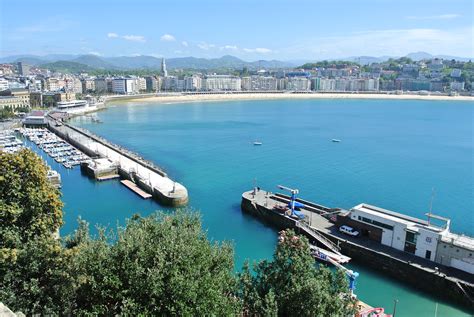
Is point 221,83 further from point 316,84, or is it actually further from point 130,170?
point 130,170

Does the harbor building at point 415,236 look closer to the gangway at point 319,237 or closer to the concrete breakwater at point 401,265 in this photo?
the concrete breakwater at point 401,265

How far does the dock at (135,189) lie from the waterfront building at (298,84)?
134m

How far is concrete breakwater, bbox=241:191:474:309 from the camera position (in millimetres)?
16484

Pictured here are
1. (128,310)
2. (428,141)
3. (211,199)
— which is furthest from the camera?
(428,141)

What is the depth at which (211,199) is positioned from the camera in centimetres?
2878

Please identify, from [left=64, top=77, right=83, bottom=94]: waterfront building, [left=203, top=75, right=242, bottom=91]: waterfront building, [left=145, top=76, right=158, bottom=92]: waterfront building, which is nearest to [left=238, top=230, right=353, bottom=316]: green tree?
[left=64, top=77, right=83, bottom=94]: waterfront building

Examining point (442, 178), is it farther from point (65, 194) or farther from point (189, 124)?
point (189, 124)

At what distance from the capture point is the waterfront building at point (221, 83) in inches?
5994

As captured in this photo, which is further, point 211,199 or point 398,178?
point 398,178

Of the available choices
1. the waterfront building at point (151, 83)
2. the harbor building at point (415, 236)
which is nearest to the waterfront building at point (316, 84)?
the waterfront building at point (151, 83)

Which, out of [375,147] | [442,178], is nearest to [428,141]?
[375,147]

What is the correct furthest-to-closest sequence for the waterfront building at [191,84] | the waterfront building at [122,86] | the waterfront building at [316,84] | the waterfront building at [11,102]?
1. the waterfront building at [316,84]
2. the waterfront building at [191,84]
3. the waterfront building at [122,86]
4. the waterfront building at [11,102]

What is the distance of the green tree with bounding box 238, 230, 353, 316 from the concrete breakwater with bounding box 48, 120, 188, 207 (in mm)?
17998

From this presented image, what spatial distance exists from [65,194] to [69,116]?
162ft
